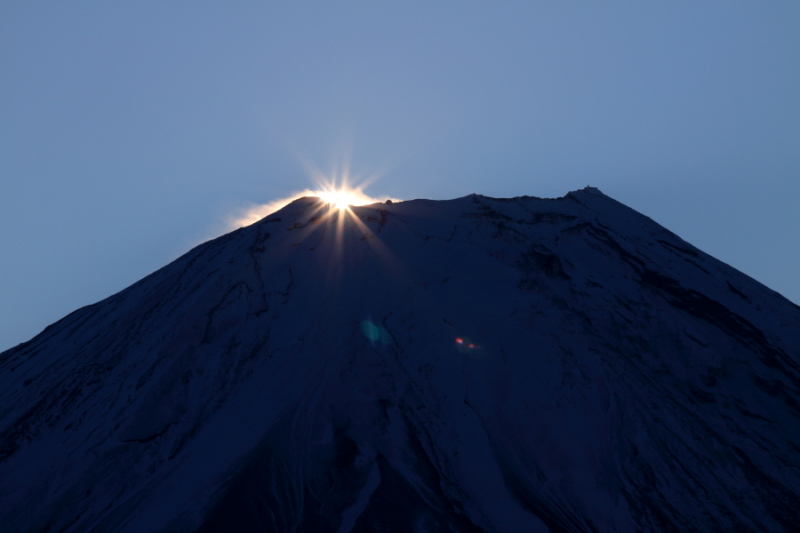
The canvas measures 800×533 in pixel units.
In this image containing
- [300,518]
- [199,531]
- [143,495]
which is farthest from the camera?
[143,495]

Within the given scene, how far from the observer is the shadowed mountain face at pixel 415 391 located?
18.0 meters

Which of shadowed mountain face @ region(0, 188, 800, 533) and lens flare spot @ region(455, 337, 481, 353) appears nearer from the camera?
shadowed mountain face @ region(0, 188, 800, 533)

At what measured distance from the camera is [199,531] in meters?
15.5

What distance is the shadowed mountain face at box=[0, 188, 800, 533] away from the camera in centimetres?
1800

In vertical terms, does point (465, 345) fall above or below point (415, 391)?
above

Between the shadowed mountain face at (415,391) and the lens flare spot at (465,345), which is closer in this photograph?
the shadowed mountain face at (415,391)

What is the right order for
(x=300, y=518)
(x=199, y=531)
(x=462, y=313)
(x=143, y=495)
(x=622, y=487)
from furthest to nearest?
(x=462, y=313) < (x=622, y=487) < (x=143, y=495) < (x=300, y=518) < (x=199, y=531)

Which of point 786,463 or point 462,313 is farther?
point 462,313

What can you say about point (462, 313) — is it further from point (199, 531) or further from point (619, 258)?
point (199, 531)

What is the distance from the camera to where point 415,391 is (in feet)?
71.8

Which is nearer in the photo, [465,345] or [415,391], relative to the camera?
[415,391]

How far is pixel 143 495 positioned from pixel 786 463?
1931cm

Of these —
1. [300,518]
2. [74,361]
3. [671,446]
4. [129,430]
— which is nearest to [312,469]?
[300,518]

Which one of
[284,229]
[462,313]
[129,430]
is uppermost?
[284,229]
